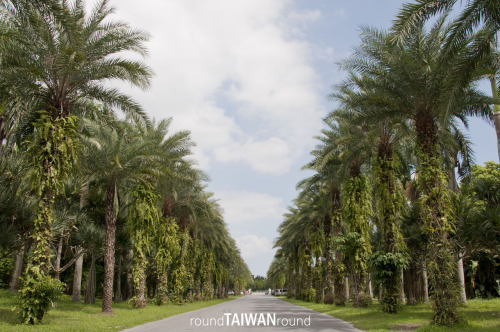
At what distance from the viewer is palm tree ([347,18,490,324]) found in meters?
13.1

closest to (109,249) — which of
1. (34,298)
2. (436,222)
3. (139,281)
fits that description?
(139,281)

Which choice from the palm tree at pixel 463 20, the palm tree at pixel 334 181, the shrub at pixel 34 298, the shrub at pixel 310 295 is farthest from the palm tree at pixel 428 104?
the shrub at pixel 310 295

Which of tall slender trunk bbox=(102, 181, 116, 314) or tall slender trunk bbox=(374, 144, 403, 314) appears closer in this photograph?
tall slender trunk bbox=(374, 144, 403, 314)

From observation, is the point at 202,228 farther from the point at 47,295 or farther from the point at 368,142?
the point at 47,295

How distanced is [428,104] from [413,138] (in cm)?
419

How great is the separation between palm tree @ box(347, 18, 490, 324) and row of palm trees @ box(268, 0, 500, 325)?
4 centimetres

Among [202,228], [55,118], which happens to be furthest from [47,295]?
[202,228]

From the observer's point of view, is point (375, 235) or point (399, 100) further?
point (375, 235)

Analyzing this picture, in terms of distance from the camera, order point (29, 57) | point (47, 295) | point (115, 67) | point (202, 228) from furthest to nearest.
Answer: point (202, 228) < point (115, 67) < point (29, 57) < point (47, 295)

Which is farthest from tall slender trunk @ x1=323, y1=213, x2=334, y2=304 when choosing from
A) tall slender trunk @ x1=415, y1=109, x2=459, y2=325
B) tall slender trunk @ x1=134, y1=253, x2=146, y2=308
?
tall slender trunk @ x1=415, y1=109, x2=459, y2=325

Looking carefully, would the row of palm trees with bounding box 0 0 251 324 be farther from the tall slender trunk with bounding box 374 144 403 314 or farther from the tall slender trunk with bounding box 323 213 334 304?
the tall slender trunk with bounding box 323 213 334 304

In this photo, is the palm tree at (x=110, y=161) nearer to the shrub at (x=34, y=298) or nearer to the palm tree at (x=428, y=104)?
the shrub at (x=34, y=298)

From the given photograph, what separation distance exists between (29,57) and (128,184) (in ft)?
56.4

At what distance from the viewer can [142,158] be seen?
2084cm
